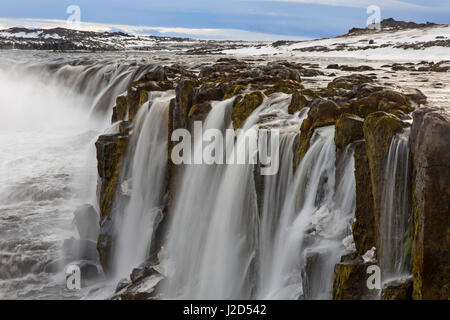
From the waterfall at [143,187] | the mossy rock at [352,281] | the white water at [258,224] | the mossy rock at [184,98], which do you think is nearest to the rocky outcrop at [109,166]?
the waterfall at [143,187]

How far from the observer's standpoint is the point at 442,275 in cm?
572

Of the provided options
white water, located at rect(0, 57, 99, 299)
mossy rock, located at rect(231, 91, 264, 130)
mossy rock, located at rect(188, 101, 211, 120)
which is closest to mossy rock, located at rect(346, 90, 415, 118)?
mossy rock, located at rect(231, 91, 264, 130)

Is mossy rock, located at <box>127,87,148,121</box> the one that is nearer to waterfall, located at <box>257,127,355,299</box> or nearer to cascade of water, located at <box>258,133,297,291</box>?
cascade of water, located at <box>258,133,297,291</box>

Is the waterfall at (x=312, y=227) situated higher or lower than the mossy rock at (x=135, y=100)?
lower

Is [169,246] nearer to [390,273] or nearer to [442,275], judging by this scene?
[390,273]

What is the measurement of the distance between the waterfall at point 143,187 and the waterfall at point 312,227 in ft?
17.1

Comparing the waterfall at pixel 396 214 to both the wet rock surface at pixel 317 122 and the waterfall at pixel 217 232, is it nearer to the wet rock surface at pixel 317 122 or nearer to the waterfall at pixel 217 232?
the wet rock surface at pixel 317 122

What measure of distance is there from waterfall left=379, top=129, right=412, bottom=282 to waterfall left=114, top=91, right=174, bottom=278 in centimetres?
803

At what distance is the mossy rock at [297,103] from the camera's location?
1211 cm

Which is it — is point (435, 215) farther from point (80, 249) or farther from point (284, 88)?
point (80, 249)

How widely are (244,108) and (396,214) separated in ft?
22.4

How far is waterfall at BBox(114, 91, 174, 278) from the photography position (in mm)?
13609
